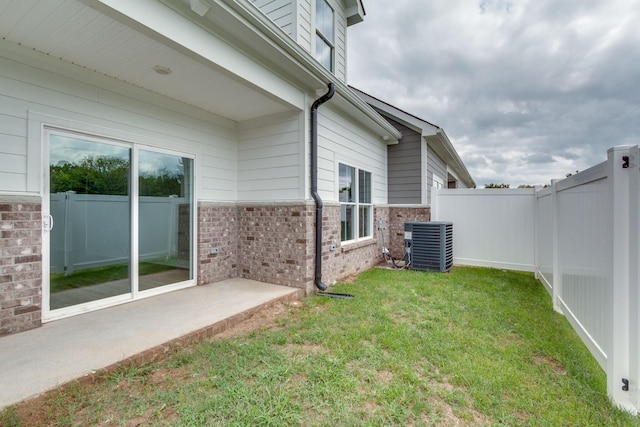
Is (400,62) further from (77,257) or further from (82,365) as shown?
(82,365)

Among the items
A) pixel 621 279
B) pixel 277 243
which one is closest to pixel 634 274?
pixel 621 279

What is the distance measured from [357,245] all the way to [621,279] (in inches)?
178

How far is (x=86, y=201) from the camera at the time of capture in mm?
3488

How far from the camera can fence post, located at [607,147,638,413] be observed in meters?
1.86

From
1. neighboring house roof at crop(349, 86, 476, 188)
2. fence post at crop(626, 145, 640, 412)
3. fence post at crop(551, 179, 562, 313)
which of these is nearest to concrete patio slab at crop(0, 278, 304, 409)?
fence post at crop(626, 145, 640, 412)

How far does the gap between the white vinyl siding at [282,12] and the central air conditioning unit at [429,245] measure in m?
4.87

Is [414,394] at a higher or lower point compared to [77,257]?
lower

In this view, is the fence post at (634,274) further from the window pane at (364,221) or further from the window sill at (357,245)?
the window pane at (364,221)

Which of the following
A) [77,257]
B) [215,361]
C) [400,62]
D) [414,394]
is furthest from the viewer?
[400,62]

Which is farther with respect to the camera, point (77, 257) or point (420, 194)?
point (420, 194)

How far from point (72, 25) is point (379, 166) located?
6.36 metres

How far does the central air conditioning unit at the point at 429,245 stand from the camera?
6359 mm

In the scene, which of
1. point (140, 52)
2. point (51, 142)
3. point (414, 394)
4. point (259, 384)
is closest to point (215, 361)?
point (259, 384)

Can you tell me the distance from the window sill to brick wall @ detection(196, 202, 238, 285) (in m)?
2.14
